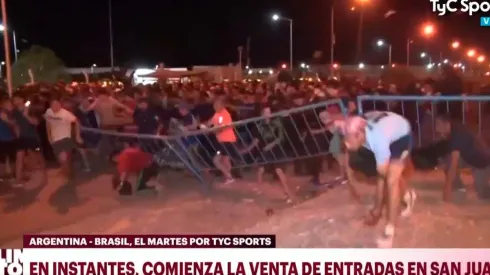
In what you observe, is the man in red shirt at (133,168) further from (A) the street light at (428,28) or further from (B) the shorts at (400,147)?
(B) the shorts at (400,147)

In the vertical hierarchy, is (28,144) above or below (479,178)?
above

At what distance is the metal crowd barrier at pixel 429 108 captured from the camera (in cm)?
533

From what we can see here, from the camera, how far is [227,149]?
6723mm

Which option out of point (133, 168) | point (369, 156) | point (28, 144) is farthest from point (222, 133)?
point (28, 144)

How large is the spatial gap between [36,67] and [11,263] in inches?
636

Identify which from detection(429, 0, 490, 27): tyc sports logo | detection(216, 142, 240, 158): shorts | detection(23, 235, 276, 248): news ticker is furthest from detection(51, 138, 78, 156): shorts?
detection(429, 0, 490, 27): tyc sports logo

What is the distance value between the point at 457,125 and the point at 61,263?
10.4ft

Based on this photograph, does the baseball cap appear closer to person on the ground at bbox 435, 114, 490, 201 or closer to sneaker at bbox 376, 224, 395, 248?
sneaker at bbox 376, 224, 395, 248

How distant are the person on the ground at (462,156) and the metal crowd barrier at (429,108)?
0.14 m

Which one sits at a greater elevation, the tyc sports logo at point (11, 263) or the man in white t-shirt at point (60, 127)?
the man in white t-shirt at point (60, 127)

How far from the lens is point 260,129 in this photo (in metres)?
6.28

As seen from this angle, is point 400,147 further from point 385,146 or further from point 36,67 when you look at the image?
point 36,67

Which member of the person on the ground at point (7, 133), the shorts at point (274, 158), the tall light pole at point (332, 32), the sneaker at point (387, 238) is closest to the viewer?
the sneaker at point (387, 238)
